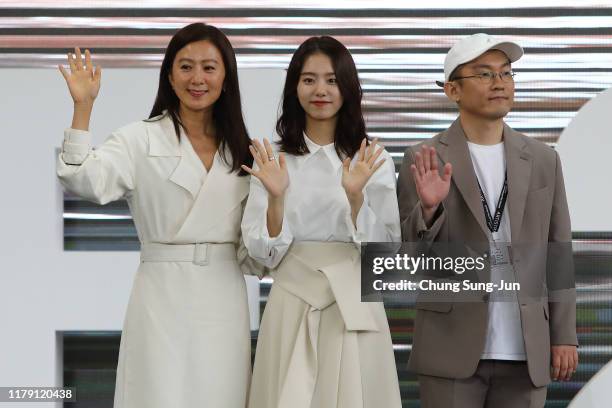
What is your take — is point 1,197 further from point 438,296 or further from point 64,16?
point 438,296

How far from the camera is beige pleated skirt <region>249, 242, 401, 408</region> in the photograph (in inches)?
108

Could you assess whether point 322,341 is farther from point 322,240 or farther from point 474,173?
point 474,173

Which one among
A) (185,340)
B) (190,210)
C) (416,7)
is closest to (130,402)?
(185,340)

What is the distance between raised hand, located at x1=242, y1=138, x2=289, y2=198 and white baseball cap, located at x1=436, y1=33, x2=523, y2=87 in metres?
0.62

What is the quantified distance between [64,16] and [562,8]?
2080 millimetres

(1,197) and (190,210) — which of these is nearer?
(190,210)

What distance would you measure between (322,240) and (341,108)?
413mm

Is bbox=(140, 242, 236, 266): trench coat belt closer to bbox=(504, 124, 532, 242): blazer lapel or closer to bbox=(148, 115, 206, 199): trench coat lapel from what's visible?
bbox=(148, 115, 206, 199): trench coat lapel

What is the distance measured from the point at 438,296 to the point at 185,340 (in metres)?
0.76

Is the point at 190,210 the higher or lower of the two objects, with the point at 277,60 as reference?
lower

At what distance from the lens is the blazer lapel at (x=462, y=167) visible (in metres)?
2.83

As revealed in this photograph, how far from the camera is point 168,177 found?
284 cm

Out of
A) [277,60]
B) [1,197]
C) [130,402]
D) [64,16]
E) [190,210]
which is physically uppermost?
[64,16]

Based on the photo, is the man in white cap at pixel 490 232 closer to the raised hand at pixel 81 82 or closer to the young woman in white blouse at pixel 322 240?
the young woman in white blouse at pixel 322 240
